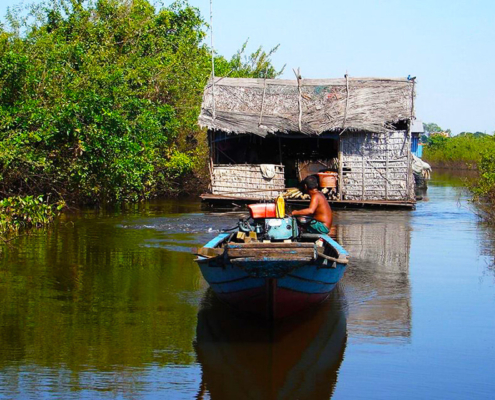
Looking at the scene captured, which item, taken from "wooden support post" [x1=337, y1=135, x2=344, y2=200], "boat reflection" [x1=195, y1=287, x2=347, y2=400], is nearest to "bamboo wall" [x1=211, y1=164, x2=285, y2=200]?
"wooden support post" [x1=337, y1=135, x2=344, y2=200]

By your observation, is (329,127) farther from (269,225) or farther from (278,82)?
(269,225)

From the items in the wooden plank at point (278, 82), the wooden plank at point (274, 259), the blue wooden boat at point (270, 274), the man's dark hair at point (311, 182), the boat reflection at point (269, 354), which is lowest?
the boat reflection at point (269, 354)

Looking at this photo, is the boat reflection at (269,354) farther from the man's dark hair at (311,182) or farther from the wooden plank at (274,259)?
the man's dark hair at (311,182)

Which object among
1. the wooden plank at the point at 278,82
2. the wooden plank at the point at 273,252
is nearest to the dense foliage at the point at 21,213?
the wooden plank at the point at 273,252

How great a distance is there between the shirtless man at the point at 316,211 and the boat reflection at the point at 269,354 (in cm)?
102

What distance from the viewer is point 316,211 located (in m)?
8.97

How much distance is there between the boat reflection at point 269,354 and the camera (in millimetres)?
5789

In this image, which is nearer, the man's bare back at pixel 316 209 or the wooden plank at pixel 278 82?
the man's bare back at pixel 316 209

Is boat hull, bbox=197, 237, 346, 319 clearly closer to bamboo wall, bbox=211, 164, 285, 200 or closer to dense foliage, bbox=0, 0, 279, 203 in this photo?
dense foliage, bbox=0, 0, 279, 203

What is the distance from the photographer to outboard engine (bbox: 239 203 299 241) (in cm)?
783

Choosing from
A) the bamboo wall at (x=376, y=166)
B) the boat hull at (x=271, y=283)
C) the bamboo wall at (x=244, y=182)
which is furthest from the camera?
the bamboo wall at (x=244, y=182)

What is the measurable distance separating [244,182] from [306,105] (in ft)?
8.08

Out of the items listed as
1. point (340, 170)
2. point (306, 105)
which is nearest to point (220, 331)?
point (340, 170)

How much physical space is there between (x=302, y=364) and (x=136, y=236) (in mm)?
7482
